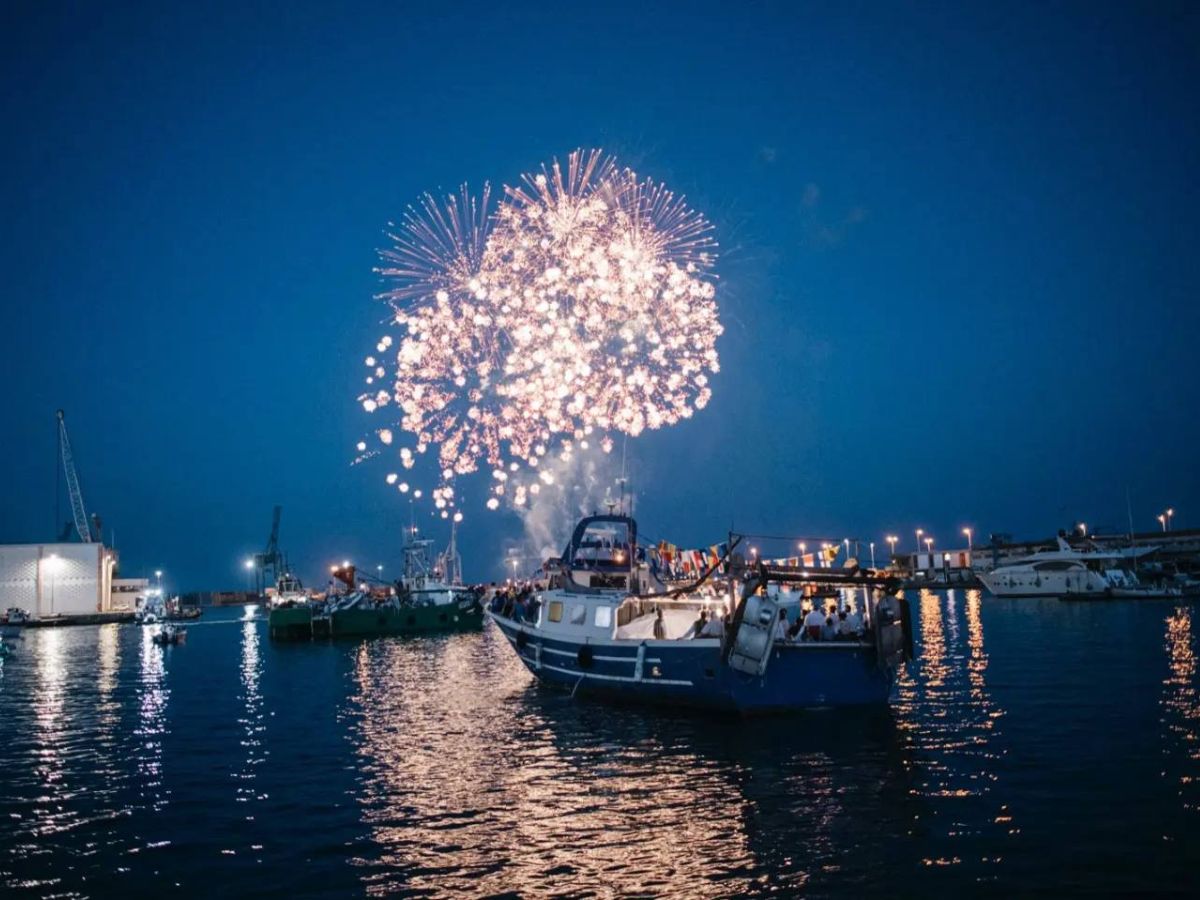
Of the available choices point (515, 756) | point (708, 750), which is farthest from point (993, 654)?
point (515, 756)

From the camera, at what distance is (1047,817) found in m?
17.6

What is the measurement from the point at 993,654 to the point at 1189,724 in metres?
23.7

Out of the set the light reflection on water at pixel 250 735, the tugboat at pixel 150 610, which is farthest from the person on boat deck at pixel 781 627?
the tugboat at pixel 150 610

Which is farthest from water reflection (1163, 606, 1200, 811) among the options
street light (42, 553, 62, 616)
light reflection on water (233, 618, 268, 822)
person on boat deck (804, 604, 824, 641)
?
street light (42, 553, 62, 616)

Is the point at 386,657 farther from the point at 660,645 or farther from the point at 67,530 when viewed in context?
the point at 67,530

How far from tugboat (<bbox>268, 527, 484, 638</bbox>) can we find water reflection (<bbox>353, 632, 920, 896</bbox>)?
51875 millimetres

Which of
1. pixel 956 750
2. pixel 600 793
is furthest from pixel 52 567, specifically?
pixel 956 750

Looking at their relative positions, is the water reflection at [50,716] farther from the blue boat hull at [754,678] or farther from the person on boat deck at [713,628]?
the person on boat deck at [713,628]

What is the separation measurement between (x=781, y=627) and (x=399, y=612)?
209ft

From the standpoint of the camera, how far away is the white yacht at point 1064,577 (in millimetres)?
106875

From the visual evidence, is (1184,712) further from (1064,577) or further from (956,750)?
(1064,577)

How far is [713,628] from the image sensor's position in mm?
29531

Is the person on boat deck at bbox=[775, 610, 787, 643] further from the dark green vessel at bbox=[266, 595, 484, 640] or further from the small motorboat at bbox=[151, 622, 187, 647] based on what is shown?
the small motorboat at bbox=[151, 622, 187, 647]

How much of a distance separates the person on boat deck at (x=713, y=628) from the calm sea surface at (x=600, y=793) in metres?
2.76
